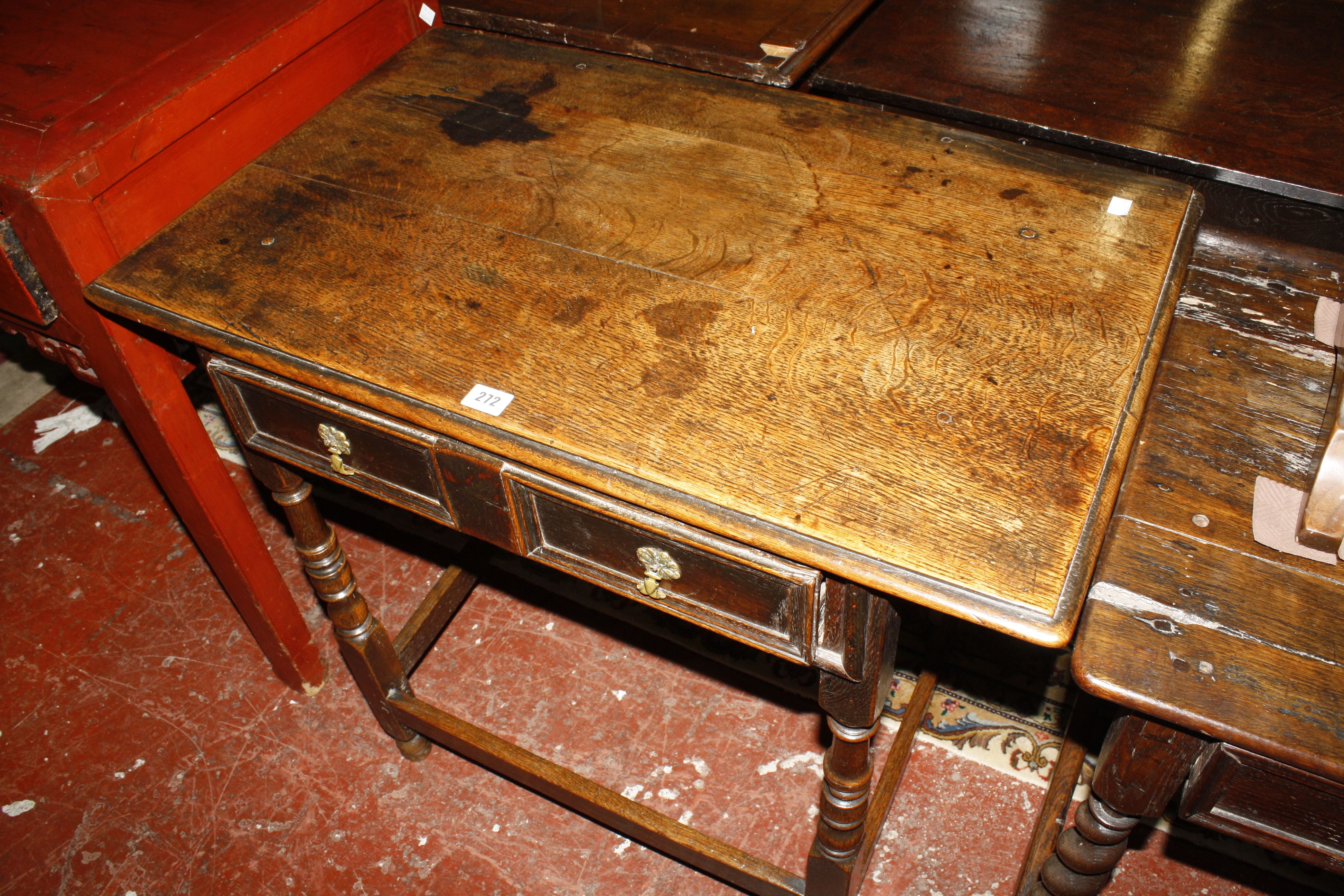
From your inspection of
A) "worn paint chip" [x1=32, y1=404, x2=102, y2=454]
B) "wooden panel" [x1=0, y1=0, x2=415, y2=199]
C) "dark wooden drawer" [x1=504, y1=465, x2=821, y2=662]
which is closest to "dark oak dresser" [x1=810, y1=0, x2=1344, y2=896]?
Result: "dark wooden drawer" [x1=504, y1=465, x2=821, y2=662]

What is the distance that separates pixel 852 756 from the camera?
135 centimetres

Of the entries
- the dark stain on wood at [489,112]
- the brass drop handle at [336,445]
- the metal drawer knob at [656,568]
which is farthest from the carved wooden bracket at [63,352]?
the metal drawer knob at [656,568]

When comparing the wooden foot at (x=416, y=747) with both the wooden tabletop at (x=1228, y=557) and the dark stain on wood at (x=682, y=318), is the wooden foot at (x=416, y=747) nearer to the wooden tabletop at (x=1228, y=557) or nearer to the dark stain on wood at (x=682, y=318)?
the dark stain on wood at (x=682, y=318)

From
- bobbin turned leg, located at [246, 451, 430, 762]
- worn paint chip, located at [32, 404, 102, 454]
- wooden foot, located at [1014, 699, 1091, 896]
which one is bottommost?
worn paint chip, located at [32, 404, 102, 454]

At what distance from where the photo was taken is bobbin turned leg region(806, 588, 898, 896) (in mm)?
1185

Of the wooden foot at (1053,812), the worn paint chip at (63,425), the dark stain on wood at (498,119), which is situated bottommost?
the worn paint chip at (63,425)

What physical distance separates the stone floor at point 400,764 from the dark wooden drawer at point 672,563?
33.0 inches

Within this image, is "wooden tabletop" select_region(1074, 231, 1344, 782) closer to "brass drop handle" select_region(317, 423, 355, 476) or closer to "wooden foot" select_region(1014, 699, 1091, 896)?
"wooden foot" select_region(1014, 699, 1091, 896)

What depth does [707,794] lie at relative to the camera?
1.93 metres

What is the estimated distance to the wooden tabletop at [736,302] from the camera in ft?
3.44

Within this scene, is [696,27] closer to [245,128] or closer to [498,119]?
[498,119]

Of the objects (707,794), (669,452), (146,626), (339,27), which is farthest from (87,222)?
(707,794)

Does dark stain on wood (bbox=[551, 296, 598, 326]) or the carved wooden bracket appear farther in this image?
the carved wooden bracket

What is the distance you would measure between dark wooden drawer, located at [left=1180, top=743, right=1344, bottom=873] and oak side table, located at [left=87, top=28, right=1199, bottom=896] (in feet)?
0.96
